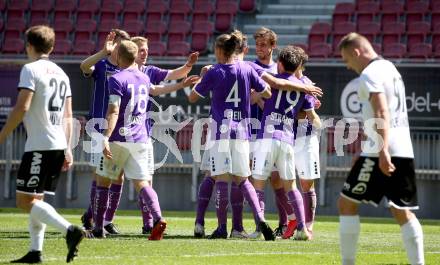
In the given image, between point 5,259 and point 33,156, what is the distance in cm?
96

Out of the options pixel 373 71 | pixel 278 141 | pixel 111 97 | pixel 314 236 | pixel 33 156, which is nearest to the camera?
pixel 373 71

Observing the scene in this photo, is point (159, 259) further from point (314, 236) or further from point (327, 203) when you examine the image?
point (327, 203)

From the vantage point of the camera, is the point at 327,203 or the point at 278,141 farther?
the point at 327,203

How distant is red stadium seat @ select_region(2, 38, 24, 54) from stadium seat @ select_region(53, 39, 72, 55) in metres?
0.92

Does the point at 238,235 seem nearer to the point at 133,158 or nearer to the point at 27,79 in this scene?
the point at 133,158

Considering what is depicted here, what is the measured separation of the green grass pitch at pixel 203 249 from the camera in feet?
29.3

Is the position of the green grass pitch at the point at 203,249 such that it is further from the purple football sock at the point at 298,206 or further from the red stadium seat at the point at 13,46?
the red stadium seat at the point at 13,46

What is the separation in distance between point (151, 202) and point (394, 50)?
12.0 meters

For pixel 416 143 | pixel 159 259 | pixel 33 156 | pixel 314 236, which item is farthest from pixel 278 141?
pixel 416 143

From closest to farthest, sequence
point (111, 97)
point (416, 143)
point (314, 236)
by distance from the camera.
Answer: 1. point (111, 97)
2. point (314, 236)
3. point (416, 143)

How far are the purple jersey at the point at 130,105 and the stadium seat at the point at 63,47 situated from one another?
13.2 meters

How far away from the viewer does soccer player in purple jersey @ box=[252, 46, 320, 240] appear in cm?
1136

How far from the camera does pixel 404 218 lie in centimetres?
779

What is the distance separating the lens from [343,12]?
930 inches
